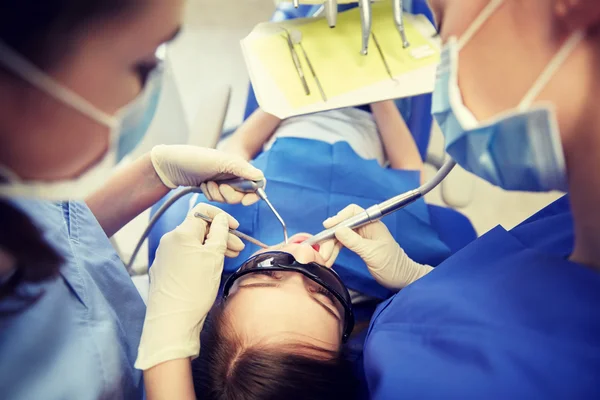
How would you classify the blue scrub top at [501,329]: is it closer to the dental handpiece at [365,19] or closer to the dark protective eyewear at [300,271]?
the dark protective eyewear at [300,271]

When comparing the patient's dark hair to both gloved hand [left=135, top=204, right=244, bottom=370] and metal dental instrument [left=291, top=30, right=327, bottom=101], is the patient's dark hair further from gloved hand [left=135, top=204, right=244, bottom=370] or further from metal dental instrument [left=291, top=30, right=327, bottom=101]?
metal dental instrument [left=291, top=30, right=327, bottom=101]

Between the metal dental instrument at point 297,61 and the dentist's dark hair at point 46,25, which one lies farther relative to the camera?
the metal dental instrument at point 297,61

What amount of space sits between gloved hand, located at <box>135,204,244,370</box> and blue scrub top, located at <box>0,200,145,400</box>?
0.05 meters

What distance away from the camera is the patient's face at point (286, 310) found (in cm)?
76

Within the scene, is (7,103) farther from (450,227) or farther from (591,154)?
(450,227)

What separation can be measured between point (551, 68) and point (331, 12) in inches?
29.2

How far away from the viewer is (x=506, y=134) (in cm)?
48

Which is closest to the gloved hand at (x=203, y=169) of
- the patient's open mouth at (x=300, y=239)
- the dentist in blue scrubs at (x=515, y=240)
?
the patient's open mouth at (x=300, y=239)

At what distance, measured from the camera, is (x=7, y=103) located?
0.32 metres

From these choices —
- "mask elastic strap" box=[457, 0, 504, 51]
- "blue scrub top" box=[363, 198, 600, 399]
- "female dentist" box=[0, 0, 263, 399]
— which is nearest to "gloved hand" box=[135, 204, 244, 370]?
"female dentist" box=[0, 0, 263, 399]

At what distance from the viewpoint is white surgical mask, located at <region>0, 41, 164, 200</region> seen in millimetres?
319

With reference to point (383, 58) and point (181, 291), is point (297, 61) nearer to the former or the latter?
point (383, 58)

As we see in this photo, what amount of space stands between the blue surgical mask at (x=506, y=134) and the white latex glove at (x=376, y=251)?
0.32 metres

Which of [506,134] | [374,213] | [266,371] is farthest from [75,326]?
[506,134]
